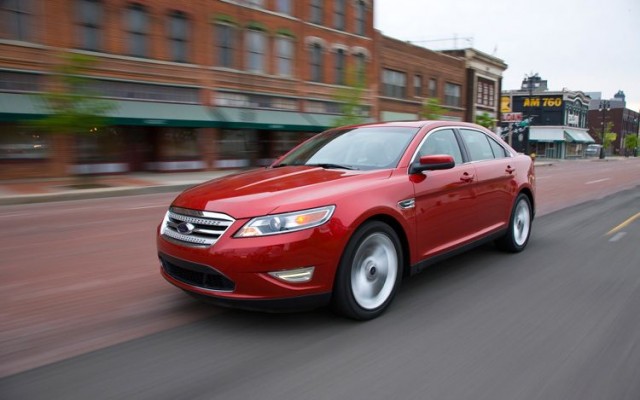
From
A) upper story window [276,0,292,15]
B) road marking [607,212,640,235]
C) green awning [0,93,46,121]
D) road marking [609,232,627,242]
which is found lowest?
road marking [609,232,627,242]

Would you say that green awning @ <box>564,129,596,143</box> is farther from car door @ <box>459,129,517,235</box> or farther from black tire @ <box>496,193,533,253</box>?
car door @ <box>459,129,517,235</box>

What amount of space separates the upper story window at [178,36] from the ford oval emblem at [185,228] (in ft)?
67.3

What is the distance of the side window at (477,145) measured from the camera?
567 centimetres

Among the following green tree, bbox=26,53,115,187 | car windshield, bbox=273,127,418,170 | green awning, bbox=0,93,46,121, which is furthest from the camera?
green awning, bbox=0,93,46,121

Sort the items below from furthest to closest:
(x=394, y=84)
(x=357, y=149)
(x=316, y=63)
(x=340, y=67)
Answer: (x=394, y=84) → (x=340, y=67) → (x=316, y=63) → (x=357, y=149)

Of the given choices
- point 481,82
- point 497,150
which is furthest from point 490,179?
point 481,82

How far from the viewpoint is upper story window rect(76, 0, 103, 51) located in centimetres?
1975

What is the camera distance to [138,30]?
70.3 ft

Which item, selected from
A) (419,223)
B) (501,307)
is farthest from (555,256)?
(419,223)

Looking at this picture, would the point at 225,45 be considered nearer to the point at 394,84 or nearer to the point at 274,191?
the point at 394,84

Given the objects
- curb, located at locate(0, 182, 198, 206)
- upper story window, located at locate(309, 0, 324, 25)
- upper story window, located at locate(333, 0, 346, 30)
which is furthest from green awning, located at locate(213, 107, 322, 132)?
curb, located at locate(0, 182, 198, 206)

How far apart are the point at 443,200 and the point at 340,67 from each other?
27.1 m

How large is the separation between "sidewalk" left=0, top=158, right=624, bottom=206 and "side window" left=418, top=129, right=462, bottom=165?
12526 mm

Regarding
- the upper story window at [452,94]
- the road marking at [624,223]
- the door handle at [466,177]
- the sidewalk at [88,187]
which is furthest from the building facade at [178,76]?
the road marking at [624,223]
